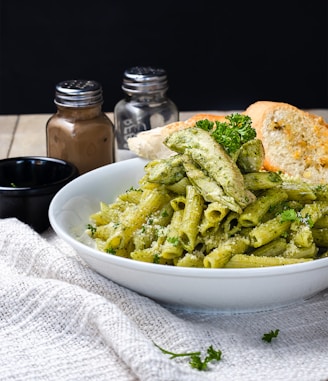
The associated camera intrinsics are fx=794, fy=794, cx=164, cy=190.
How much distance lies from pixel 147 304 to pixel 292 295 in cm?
35

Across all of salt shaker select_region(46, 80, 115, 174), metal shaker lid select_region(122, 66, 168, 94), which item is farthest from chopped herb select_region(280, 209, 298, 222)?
metal shaker lid select_region(122, 66, 168, 94)

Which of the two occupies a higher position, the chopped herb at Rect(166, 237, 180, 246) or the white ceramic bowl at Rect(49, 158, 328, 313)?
the chopped herb at Rect(166, 237, 180, 246)

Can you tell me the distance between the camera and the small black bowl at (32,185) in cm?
250

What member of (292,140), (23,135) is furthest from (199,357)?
(23,135)

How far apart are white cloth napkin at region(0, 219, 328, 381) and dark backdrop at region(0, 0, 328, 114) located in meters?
2.98

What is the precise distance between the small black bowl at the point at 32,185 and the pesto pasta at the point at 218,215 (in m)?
0.45

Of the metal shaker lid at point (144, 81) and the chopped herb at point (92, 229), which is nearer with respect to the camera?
the chopped herb at point (92, 229)

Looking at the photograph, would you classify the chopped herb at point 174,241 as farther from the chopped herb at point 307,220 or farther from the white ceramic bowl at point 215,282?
the chopped herb at point 307,220

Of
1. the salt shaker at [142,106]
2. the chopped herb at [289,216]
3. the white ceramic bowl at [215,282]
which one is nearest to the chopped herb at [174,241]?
the white ceramic bowl at [215,282]

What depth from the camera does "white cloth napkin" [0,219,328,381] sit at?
1694 millimetres

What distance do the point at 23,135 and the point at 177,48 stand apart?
5.49 ft

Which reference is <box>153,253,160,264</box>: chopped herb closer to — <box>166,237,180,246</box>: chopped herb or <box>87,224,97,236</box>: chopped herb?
<box>166,237,180,246</box>: chopped herb

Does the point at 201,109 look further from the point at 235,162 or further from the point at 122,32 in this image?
the point at 235,162

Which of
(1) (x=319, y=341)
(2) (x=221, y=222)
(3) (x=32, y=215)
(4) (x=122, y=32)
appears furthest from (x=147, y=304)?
(4) (x=122, y=32)
